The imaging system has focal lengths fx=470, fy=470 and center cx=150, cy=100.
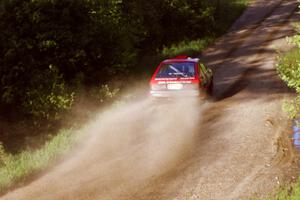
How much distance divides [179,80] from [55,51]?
5.15m

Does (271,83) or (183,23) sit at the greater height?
(183,23)

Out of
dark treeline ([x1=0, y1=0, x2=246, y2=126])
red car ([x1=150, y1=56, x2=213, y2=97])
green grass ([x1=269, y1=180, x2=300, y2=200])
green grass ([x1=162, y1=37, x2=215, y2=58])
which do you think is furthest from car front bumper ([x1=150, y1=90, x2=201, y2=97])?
green grass ([x1=162, y1=37, x2=215, y2=58])

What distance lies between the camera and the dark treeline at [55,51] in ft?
53.9

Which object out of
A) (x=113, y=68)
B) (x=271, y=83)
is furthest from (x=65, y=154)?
(x=271, y=83)

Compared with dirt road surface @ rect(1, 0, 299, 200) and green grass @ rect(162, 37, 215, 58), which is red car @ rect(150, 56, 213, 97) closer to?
dirt road surface @ rect(1, 0, 299, 200)

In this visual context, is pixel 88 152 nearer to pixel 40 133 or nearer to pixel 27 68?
pixel 40 133

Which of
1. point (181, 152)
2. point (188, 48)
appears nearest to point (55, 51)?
point (181, 152)

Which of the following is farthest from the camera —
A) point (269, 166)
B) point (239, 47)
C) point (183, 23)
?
point (183, 23)

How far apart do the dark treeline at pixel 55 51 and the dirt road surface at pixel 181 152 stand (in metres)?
2.31

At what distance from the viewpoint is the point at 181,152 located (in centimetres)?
1210

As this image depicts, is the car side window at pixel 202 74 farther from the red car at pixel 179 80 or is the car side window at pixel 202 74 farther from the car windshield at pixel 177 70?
the car windshield at pixel 177 70

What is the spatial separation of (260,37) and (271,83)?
12516mm

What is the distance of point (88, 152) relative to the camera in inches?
497

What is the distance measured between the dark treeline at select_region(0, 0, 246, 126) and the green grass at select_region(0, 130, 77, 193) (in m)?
3.40
